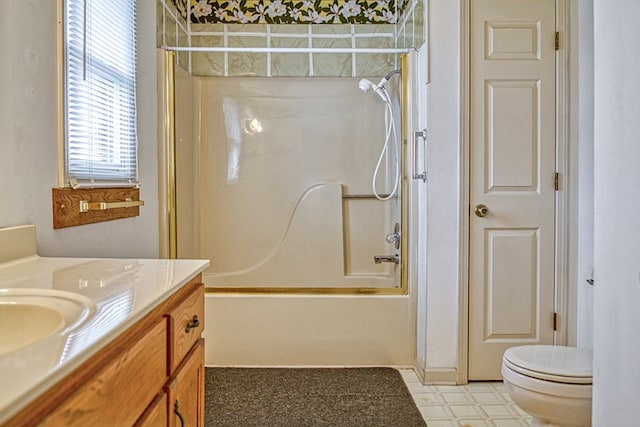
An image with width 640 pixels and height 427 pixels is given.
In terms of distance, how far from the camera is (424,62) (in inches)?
108

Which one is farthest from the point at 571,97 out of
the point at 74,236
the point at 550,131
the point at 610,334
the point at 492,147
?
the point at 74,236

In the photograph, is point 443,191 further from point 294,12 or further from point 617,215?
point 294,12

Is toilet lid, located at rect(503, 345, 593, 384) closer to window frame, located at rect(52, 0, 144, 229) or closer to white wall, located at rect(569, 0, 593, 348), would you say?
white wall, located at rect(569, 0, 593, 348)

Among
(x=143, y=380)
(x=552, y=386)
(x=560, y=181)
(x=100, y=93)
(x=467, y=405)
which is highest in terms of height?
(x=100, y=93)

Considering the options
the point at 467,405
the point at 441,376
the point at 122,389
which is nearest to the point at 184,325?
the point at 122,389

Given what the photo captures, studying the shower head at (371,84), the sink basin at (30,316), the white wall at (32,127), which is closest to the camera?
the sink basin at (30,316)

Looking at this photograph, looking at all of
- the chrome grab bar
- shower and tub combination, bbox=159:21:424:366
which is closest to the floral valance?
shower and tub combination, bbox=159:21:424:366

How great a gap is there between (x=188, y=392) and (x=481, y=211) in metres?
1.82

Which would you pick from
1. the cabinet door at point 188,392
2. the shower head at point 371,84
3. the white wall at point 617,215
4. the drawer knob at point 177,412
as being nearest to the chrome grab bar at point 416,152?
the shower head at point 371,84

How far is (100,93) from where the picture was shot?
2.01 metres

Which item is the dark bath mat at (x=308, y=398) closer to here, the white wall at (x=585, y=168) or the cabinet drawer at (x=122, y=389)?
the white wall at (x=585, y=168)

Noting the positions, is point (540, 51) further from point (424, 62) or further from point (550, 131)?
point (424, 62)

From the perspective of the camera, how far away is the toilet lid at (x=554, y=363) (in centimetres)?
180

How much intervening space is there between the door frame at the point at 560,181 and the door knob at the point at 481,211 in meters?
0.05
